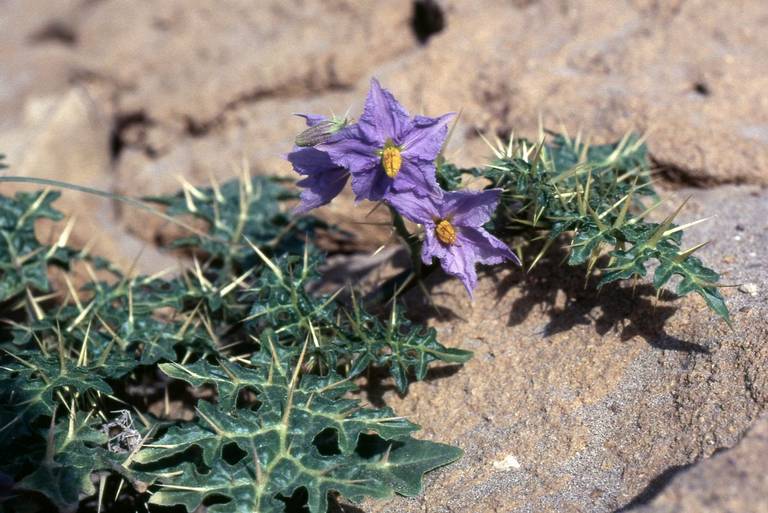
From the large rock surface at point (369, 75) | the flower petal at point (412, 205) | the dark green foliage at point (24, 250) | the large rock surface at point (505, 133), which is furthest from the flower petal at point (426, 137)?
the dark green foliage at point (24, 250)

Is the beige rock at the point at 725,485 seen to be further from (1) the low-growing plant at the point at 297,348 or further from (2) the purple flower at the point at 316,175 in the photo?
(2) the purple flower at the point at 316,175

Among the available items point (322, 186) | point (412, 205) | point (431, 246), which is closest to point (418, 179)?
point (412, 205)

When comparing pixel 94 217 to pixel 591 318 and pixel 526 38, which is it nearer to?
pixel 526 38

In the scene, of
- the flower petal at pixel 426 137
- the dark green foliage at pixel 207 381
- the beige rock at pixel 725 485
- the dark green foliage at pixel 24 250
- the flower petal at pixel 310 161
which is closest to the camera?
the beige rock at pixel 725 485

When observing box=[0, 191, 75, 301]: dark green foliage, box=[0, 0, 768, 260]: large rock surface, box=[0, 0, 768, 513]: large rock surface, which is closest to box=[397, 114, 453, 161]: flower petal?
box=[0, 0, 768, 260]: large rock surface

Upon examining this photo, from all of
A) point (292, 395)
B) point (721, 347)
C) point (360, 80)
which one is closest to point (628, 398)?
point (721, 347)
